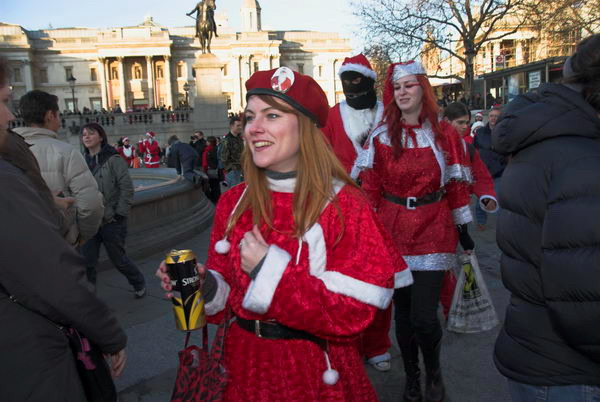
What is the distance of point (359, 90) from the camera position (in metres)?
4.51

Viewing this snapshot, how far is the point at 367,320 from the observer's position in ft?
5.76

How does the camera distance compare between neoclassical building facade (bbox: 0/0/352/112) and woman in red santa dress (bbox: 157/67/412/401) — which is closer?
woman in red santa dress (bbox: 157/67/412/401)

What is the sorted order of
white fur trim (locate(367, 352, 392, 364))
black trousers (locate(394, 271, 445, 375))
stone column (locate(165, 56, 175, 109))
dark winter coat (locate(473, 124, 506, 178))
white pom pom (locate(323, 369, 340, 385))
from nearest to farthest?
white pom pom (locate(323, 369, 340, 385)), black trousers (locate(394, 271, 445, 375)), white fur trim (locate(367, 352, 392, 364)), dark winter coat (locate(473, 124, 506, 178)), stone column (locate(165, 56, 175, 109))

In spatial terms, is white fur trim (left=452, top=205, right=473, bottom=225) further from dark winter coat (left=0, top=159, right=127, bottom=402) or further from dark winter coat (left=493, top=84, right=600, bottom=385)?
dark winter coat (left=0, top=159, right=127, bottom=402)

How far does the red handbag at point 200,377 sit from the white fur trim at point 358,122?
2.87m

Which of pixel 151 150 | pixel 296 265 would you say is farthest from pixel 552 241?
pixel 151 150

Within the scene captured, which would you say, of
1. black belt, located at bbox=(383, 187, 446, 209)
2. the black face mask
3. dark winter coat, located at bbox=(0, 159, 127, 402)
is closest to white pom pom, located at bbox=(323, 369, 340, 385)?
dark winter coat, located at bbox=(0, 159, 127, 402)

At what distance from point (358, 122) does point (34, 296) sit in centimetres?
332

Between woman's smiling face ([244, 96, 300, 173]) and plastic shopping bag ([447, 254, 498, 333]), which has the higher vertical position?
woman's smiling face ([244, 96, 300, 173])

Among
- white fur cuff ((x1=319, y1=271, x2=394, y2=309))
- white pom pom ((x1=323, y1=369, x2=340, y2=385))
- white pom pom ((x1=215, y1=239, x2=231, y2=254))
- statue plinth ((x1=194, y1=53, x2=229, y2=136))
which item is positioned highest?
statue plinth ((x1=194, y1=53, x2=229, y2=136))

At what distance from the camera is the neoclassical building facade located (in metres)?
74.9

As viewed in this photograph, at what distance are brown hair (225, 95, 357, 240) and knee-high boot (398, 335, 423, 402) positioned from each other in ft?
5.70

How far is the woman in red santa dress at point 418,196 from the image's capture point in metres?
3.19

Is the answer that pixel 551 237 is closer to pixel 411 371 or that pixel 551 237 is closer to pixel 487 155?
pixel 411 371
